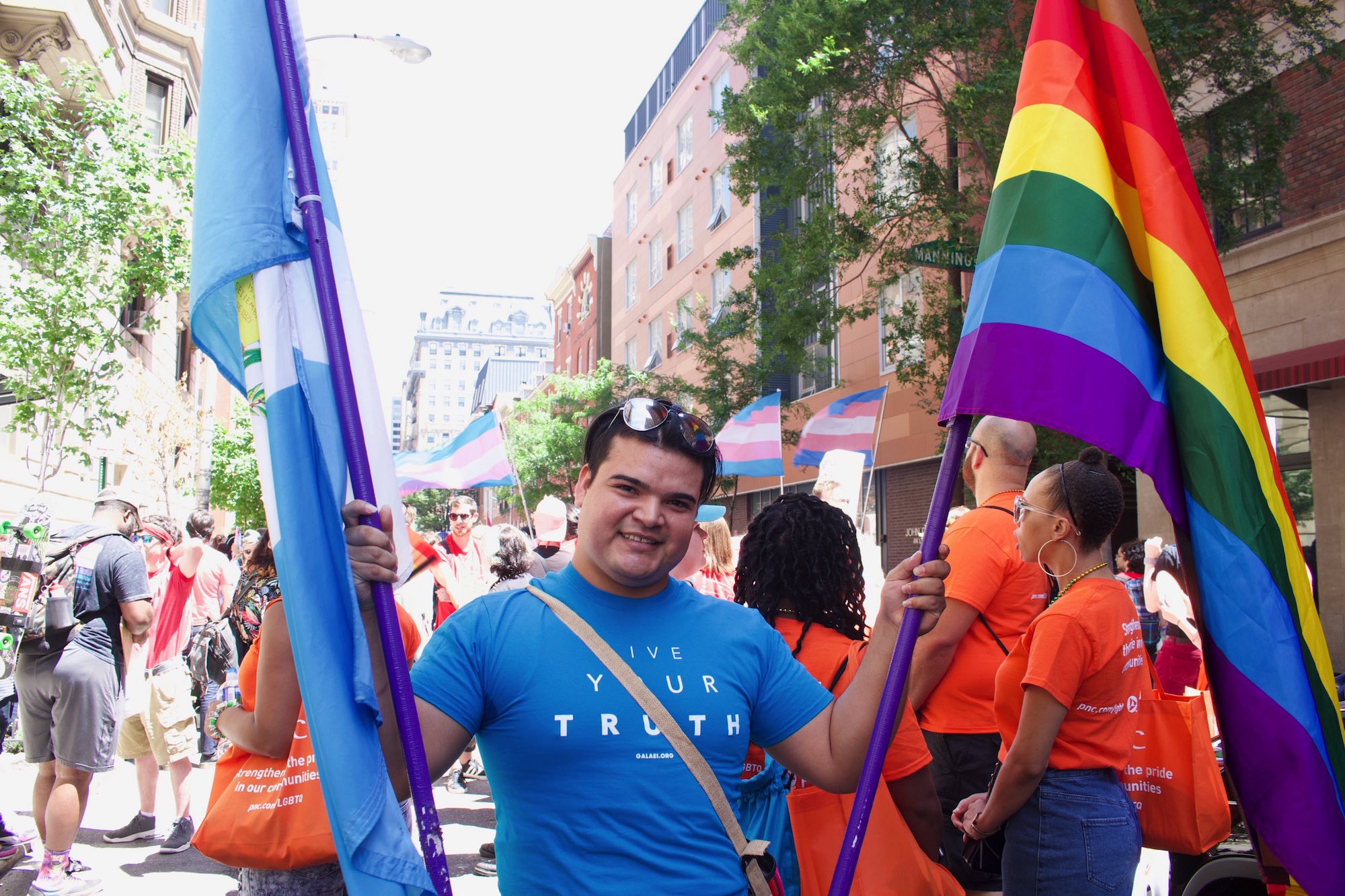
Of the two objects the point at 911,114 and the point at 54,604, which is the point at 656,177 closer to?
the point at 911,114

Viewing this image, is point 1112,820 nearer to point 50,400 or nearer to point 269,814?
point 269,814

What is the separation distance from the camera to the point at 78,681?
18.2ft

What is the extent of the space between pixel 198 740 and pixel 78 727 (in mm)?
5333

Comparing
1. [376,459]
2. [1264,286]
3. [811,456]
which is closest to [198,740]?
[811,456]

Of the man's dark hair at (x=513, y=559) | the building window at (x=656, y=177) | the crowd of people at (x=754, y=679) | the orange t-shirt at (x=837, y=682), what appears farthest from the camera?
the building window at (x=656, y=177)

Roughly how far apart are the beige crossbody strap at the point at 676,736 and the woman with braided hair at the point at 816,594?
2.82 feet

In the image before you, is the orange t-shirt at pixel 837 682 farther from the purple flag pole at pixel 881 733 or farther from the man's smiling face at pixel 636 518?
the man's smiling face at pixel 636 518

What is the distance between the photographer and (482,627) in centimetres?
202

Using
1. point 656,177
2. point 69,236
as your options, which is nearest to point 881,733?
point 69,236

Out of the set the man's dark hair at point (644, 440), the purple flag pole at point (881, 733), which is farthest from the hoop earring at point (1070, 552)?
the man's dark hair at point (644, 440)

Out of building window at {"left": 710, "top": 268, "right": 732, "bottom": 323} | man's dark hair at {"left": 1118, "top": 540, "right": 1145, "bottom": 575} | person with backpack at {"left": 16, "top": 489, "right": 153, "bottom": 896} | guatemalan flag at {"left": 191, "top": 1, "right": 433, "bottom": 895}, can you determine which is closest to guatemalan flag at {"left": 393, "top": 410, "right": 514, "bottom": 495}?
person with backpack at {"left": 16, "top": 489, "right": 153, "bottom": 896}

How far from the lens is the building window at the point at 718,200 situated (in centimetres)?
2905

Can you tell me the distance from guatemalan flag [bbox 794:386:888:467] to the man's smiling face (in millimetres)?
10762

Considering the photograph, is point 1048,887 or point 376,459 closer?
point 376,459
